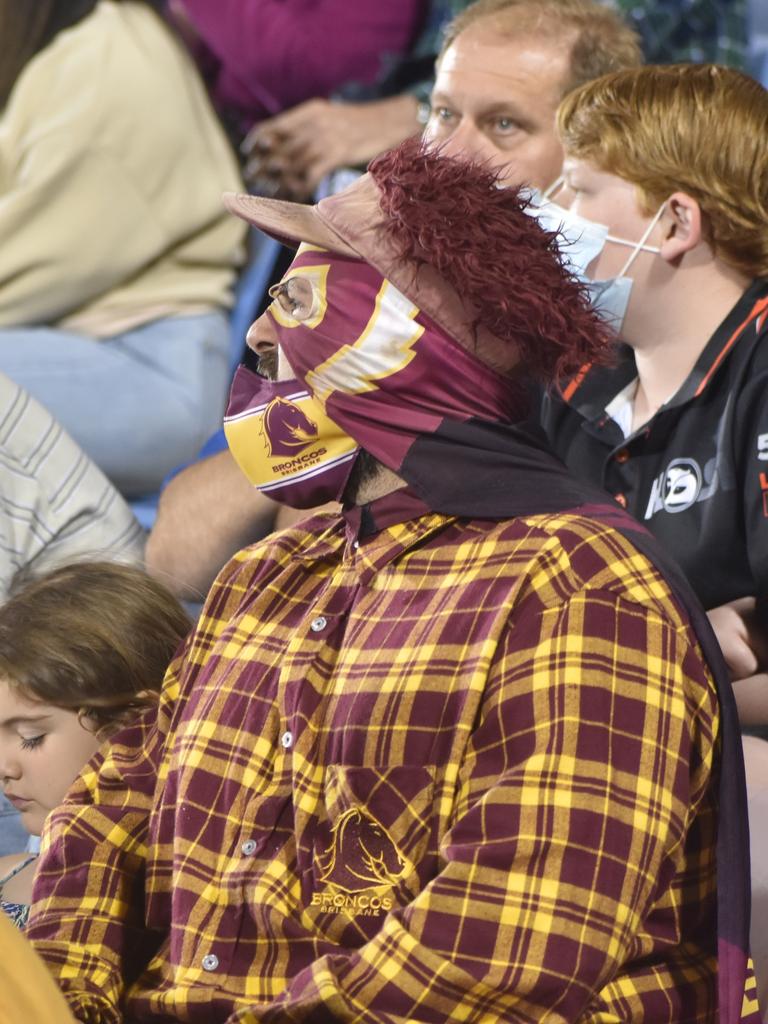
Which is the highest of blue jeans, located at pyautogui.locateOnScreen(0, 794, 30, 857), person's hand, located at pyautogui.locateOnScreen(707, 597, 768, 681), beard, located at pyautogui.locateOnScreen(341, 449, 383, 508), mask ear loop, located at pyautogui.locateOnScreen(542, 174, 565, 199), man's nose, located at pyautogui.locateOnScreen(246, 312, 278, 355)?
man's nose, located at pyautogui.locateOnScreen(246, 312, 278, 355)

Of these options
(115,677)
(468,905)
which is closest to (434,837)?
(468,905)

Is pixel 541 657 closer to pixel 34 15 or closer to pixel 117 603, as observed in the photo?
pixel 117 603

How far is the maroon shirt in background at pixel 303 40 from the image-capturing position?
3.66 meters

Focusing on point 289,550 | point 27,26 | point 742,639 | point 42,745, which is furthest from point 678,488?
point 27,26

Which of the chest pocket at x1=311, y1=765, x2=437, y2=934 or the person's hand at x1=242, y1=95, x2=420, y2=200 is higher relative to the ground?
the person's hand at x1=242, y1=95, x2=420, y2=200

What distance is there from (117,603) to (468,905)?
0.82 meters

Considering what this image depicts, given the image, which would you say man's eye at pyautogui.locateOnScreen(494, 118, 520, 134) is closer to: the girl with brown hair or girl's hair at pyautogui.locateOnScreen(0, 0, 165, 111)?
the girl with brown hair

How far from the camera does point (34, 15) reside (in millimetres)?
3576

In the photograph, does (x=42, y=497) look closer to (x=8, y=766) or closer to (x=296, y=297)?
(x=8, y=766)

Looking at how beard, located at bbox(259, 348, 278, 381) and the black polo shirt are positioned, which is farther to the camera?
the black polo shirt

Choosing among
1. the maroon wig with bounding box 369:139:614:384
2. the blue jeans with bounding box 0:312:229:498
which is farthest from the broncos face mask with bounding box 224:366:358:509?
the blue jeans with bounding box 0:312:229:498

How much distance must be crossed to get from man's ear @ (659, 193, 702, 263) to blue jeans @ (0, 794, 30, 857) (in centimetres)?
120

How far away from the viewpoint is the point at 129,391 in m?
3.29

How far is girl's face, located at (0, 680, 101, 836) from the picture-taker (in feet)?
6.37
